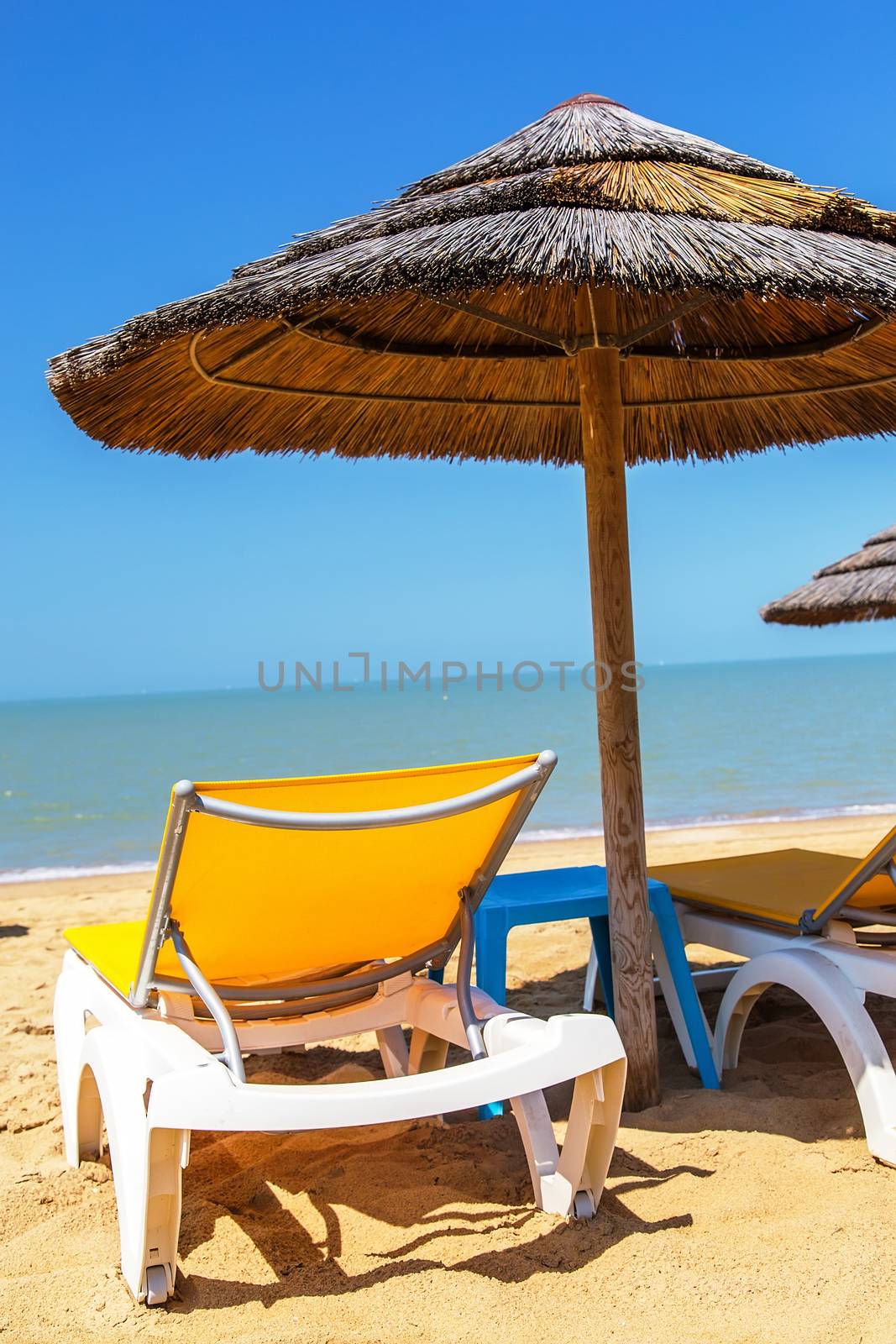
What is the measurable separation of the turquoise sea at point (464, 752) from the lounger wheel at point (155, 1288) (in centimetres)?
913

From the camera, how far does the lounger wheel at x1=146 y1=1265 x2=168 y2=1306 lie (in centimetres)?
168

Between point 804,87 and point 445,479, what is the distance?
42.9 m

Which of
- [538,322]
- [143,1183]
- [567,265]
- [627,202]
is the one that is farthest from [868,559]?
[143,1183]

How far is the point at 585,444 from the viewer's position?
2.75m

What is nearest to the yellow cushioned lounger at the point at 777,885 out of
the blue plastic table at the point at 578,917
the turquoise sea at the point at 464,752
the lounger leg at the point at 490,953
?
the blue plastic table at the point at 578,917

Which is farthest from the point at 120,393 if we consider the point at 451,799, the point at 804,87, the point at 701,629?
the point at 701,629

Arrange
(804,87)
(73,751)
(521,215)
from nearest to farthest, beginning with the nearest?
1. (521,215)
2. (804,87)
3. (73,751)

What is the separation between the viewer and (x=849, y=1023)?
7.58 ft

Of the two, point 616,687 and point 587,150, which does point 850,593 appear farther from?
point 587,150

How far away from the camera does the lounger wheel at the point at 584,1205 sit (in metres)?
1.96

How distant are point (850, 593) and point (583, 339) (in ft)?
12.7

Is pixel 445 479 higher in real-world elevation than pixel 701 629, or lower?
higher

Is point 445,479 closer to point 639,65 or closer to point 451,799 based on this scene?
point 639,65

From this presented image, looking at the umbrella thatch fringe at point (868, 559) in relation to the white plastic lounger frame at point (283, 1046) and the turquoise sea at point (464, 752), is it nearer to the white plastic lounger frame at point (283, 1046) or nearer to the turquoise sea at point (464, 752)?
the white plastic lounger frame at point (283, 1046)
